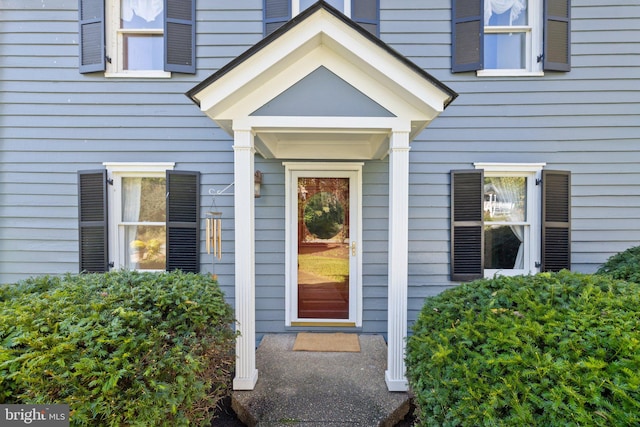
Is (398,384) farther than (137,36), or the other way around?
(137,36)

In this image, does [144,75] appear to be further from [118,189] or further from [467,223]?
[467,223]

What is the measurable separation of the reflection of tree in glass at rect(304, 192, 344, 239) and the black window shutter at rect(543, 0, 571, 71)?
9.58 ft

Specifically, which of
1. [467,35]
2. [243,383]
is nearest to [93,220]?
[243,383]

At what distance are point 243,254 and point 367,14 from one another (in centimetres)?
309

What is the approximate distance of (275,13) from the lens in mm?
3586

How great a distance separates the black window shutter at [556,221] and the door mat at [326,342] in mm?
2413

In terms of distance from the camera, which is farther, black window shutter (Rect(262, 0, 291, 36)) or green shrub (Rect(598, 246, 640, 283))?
black window shutter (Rect(262, 0, 291, 36))

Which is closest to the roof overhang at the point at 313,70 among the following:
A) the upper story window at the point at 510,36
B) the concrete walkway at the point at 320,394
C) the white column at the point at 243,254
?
the white column at the point at 243,254

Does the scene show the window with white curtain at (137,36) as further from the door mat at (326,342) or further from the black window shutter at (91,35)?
the door mat at (326,342)

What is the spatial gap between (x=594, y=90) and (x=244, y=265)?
4.45 m

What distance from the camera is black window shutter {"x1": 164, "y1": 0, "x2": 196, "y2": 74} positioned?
3.56 metres

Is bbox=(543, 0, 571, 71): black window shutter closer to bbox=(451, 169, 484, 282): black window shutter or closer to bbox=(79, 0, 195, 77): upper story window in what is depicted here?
bbox=(451, 169, 484, 282): black window shutter

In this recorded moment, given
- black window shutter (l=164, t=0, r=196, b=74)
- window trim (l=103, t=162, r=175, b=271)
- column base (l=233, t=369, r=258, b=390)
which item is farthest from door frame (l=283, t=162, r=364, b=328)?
black window shutter (l=164, t=0, r=196, b=74)

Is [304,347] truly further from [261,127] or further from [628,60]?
[628,60]
